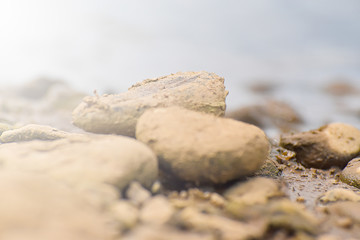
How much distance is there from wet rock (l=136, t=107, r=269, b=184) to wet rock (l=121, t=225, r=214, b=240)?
3.29 feet

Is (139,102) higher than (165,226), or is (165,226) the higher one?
(139,102)

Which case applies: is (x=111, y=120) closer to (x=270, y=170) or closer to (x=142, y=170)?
(x=142, y=170)

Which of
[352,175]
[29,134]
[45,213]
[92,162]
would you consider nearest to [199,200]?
[92,162]

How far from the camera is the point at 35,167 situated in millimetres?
3020

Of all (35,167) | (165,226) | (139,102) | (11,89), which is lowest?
(11,89)

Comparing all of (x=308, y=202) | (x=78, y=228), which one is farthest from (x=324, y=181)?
(x=78, y=228)

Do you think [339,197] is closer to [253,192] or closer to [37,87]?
[253,192]

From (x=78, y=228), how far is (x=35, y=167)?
106 centimetres

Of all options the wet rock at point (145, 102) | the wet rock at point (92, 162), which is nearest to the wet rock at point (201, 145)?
the wet rock at point (92, 162)

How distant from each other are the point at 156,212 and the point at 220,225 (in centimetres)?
52

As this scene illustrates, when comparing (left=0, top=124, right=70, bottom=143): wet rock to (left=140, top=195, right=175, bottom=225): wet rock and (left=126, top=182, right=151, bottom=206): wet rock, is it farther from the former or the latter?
(left=140, top=195, right=175, bottom=225): wet rock

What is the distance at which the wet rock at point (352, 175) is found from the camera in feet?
16.1

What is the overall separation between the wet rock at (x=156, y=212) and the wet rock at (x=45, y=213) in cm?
31

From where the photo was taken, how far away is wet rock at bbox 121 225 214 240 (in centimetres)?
230
